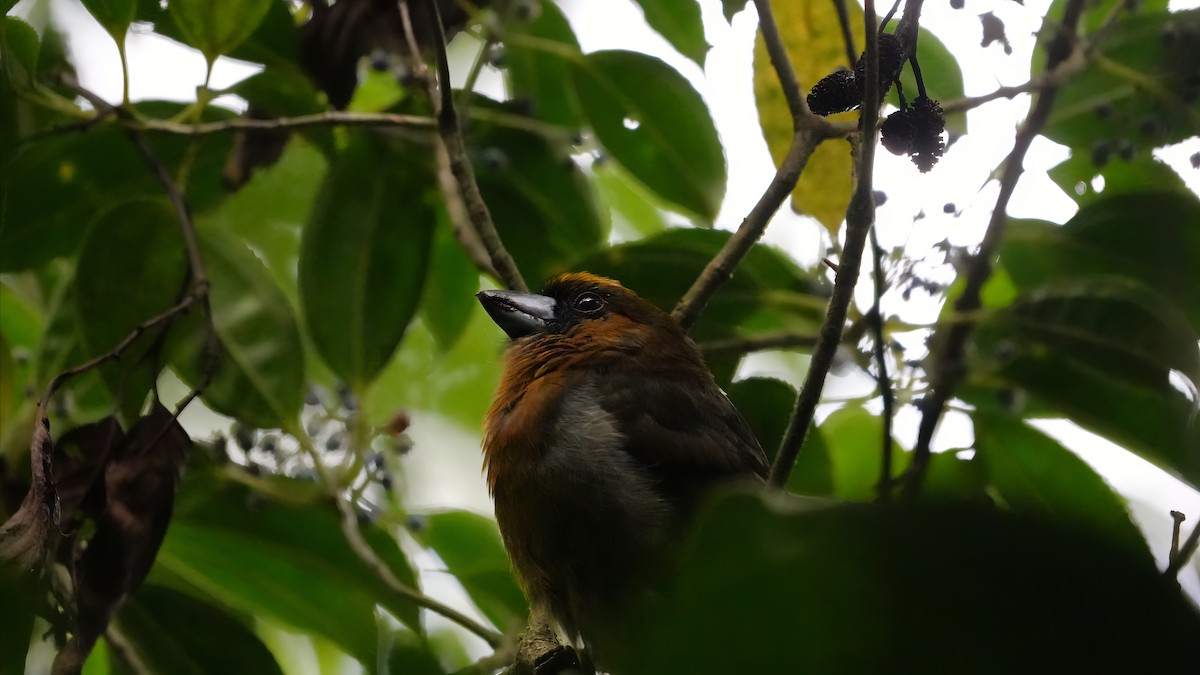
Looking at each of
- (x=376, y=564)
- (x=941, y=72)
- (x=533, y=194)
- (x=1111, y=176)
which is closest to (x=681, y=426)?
(x=376, y=564)

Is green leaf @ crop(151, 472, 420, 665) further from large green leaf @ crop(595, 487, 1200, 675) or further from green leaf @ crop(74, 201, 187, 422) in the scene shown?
large green leaf @ crop(595, 487, 1200, 675)

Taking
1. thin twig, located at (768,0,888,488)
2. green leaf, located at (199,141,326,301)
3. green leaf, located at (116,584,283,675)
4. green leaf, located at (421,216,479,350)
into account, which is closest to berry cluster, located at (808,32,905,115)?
thin twig, located at (768,0,888,488)

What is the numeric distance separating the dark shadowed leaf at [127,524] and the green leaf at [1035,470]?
1345 millimetres

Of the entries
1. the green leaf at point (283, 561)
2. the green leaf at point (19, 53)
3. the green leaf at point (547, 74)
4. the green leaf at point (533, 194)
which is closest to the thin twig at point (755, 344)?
the green leaf at point (533, 194)

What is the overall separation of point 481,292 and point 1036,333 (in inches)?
44.4

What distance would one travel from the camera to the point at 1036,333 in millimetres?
1994

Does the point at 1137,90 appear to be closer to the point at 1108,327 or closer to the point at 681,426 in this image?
the point at 1108,327

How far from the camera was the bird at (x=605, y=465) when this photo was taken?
75.3 inches

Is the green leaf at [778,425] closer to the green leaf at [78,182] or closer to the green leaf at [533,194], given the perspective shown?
the green leaf at [533,194]

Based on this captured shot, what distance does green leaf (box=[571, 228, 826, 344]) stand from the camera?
2262 millimetres

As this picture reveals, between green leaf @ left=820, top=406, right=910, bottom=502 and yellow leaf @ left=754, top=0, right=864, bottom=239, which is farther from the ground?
yellow leaf @ left=754, top=0, right=864, bottom=239

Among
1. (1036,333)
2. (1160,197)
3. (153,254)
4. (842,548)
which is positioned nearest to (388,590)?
(153,254)

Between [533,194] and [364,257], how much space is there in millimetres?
410

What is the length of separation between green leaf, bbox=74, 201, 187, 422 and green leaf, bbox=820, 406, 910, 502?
130 centimetres
